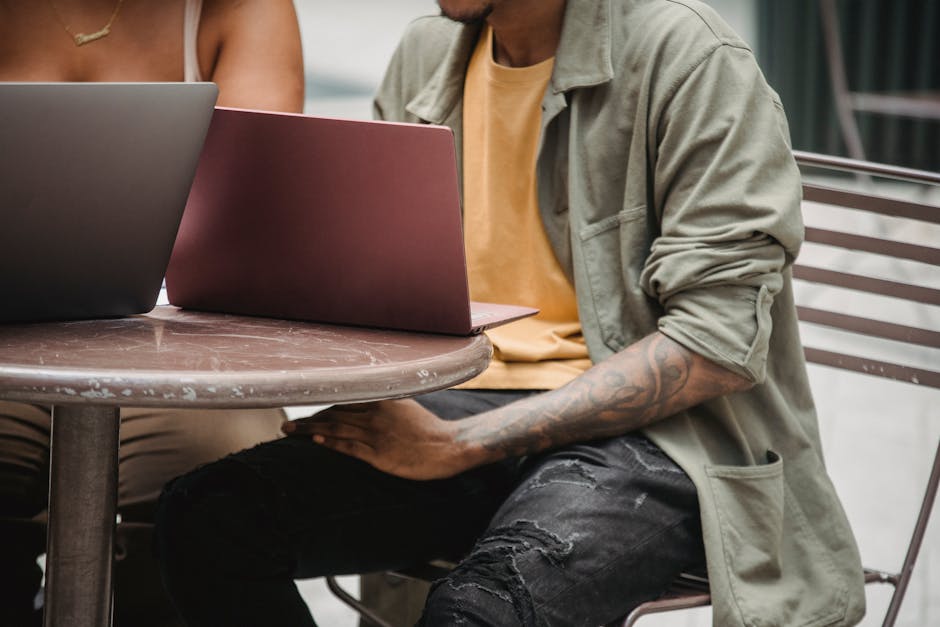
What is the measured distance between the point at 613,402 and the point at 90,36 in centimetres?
94

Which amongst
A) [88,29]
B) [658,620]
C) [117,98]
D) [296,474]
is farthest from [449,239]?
[658,620]

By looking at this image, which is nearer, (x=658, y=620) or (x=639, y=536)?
(x=639, y=536)

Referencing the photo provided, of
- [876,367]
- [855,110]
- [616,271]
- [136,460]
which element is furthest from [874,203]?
[855,110]

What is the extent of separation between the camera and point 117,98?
1063 mm

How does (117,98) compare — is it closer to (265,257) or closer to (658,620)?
(265,257)

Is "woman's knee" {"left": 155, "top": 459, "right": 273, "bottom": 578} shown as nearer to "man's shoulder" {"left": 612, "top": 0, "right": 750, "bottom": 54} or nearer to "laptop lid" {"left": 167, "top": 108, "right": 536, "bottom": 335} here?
"laptop lid" {"left": 167, "top": 108, "right": 536, "bottom": 335}

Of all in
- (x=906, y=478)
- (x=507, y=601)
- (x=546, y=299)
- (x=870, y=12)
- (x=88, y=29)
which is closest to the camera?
(x=507, y=601)

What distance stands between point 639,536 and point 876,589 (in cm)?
142

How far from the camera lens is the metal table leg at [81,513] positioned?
1188 millimetres

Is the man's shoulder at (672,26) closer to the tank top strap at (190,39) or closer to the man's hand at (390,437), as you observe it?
the man's hand at (390,437)

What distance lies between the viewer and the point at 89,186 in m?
1.09

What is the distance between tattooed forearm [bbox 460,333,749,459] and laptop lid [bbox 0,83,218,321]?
448 millimetres

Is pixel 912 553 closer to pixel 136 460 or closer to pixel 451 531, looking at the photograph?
pixel 451 531

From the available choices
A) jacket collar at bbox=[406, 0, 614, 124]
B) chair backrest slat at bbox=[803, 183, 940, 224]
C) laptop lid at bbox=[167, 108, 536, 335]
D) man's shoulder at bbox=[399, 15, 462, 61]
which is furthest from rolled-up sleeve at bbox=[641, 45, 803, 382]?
man's shoulder at bbox=[399, 15, 462, 61]
